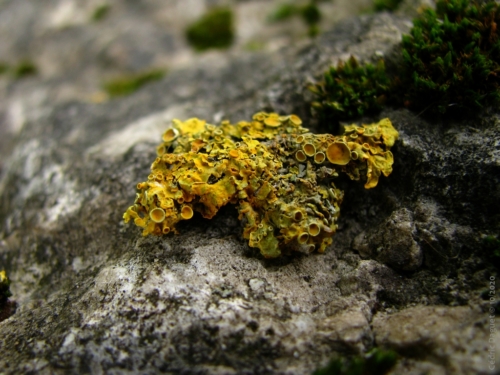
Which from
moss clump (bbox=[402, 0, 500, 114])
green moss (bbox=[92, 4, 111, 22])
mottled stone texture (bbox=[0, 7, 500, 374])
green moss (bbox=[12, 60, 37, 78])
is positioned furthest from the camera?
green moss (bbox=[92, 4, 111, 22])

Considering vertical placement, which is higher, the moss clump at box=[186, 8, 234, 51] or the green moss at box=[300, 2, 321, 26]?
the green moss at box=[300, 2, 321, 26]

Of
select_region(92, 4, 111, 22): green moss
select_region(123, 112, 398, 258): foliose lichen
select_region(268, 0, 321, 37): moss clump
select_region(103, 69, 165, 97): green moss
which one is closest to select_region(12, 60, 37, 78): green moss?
select_region(92, 4, 111, 22): green moss

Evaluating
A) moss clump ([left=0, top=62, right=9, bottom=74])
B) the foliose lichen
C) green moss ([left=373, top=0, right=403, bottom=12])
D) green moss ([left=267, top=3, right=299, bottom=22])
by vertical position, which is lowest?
moss clump ([left=0, top=62, right=9, bottom=74])

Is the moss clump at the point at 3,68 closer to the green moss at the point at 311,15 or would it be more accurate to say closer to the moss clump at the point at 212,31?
the moss clump at the point at 212,31

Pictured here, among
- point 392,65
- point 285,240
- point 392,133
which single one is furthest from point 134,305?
point 392,65

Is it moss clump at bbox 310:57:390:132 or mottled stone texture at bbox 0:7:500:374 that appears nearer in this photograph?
mottled stone texture at bbox 0:7:500:374

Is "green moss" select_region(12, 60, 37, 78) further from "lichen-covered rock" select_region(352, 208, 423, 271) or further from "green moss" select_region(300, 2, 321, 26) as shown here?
"lichen-covered rock" select_region(352, 208, 423, 271)

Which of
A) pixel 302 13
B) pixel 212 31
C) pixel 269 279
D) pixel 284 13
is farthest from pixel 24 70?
pixel 269 279
